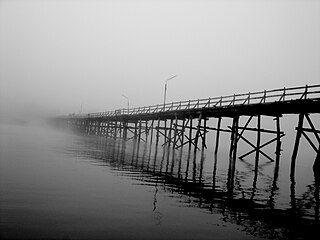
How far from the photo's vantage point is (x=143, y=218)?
528 centimetres

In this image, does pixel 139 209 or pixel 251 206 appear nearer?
pixel 139 209

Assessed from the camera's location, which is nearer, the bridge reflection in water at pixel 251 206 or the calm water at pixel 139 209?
the calm water at pixel 139 209

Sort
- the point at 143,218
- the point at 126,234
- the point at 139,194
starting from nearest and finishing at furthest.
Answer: the point at 126,234
the point at 143,218
the point at 139,194

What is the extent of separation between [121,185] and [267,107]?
12006mm

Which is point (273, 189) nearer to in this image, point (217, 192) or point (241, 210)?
point (217, 192)

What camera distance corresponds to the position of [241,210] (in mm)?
6512

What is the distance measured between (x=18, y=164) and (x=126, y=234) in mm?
8312

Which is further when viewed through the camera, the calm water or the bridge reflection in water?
the bridge reflection in water

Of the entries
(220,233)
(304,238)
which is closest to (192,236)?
(220,233)

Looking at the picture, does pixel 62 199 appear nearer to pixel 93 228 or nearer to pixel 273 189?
pixel 93 228

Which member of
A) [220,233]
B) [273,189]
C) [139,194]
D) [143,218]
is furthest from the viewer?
[273,189]

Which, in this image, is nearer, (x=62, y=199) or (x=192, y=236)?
(x=192, y=236)

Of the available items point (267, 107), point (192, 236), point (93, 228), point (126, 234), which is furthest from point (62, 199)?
point (267, 107)

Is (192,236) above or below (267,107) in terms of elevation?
below
